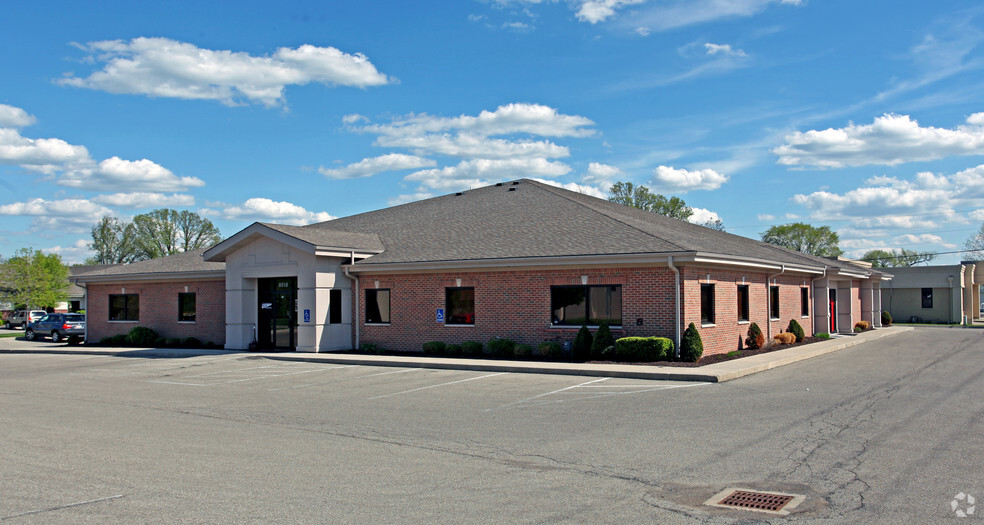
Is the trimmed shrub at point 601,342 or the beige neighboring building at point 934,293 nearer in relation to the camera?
the trimmed shrub at point 601,342

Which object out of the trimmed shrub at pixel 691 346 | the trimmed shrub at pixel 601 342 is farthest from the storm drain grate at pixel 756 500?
→ the trimmed shrub at pixel 601 342

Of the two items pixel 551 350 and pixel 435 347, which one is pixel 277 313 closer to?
pixel 435 347

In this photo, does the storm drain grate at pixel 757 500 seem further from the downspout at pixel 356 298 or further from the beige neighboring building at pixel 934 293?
the beige neighboring building at pixel 934 293

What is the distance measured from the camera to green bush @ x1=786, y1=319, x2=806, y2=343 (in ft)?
88.4

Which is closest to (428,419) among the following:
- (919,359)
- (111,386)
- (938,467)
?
(938,467)

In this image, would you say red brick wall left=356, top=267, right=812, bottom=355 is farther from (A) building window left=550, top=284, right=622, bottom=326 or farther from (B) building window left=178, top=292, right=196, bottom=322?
(B) building window left=178, top=292, right=196, bottom=322

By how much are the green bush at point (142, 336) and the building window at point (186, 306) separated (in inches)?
53.3

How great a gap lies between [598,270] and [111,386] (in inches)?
511

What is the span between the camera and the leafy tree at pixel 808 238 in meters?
82.0

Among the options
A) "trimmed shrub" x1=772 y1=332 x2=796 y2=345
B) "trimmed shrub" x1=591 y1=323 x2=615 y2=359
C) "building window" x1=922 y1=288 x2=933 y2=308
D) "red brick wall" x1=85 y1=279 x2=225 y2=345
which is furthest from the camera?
"building window" x1=922 y1=288 x2=933 y2=308

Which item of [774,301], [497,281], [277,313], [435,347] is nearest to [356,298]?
[277,313]

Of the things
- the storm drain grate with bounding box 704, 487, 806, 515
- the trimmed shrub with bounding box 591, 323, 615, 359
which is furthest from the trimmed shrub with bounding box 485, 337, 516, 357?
the storm drain grate with bounding box 704, 487, 806, 515

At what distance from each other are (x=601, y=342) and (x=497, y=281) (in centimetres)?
414

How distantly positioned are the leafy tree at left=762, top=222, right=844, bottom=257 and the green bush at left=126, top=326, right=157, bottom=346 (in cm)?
7174
